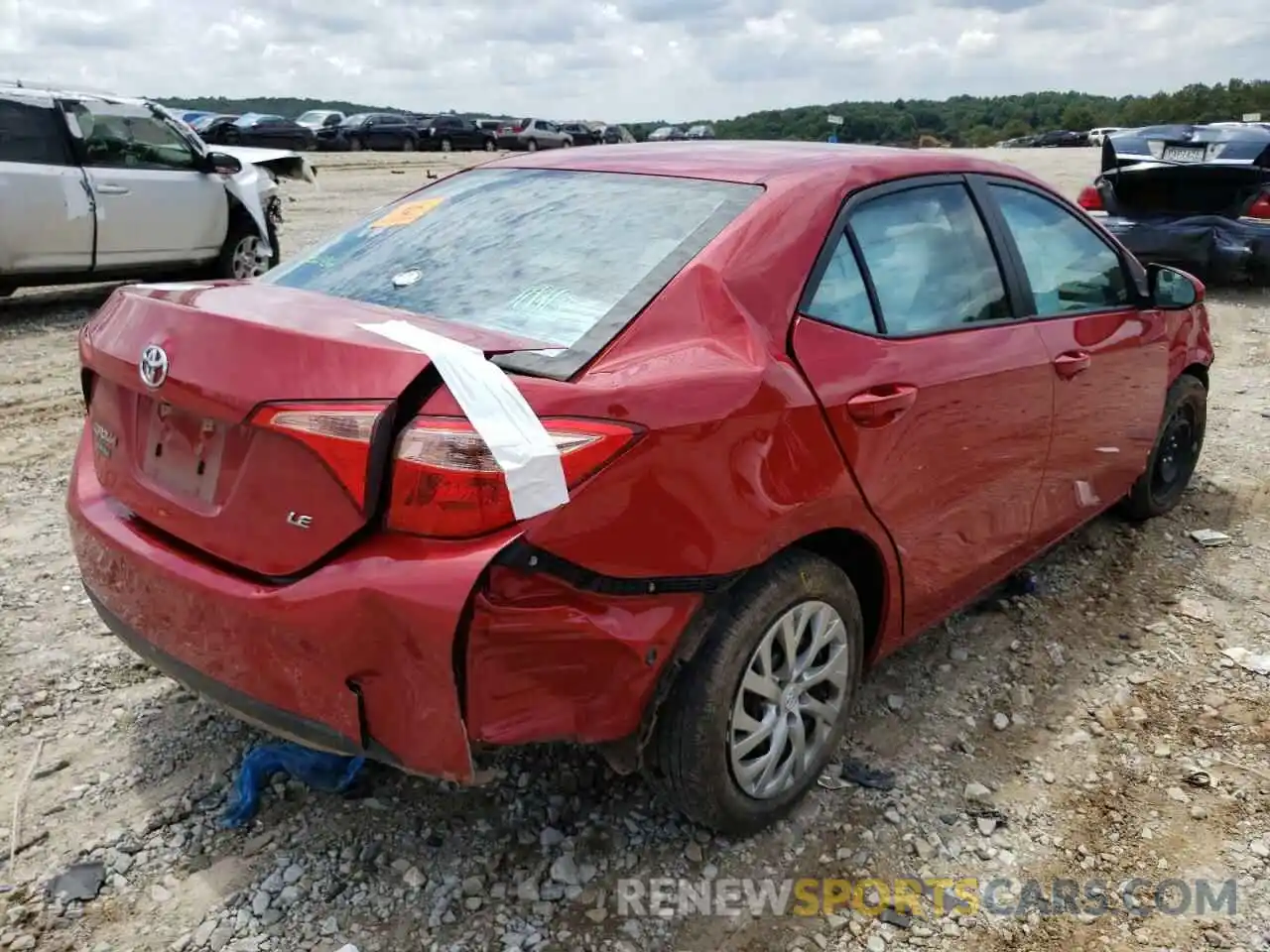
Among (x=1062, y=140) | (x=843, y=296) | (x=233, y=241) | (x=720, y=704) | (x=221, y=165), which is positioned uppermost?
(x=1062, y=140)

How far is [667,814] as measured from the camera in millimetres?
2707

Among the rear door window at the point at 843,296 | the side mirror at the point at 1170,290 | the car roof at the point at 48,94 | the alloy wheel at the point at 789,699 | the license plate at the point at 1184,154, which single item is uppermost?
the car roof at the point at 48,94

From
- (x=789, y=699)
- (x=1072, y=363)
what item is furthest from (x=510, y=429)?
(x=1072, y=363)

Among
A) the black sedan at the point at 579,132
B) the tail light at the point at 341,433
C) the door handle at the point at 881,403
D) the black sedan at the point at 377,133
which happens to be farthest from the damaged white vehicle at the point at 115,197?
the black sedan at the point at 579,132

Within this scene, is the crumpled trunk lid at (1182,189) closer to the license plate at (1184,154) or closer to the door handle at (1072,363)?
the license plate at (1184,154)

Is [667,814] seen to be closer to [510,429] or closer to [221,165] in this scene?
[510,429]

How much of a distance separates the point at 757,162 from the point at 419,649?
1.64 metres

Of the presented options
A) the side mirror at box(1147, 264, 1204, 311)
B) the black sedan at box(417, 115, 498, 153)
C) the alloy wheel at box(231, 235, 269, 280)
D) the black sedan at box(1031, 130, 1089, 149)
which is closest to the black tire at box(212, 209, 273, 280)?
the alloy wheel at box(231, 235, 269, 280)

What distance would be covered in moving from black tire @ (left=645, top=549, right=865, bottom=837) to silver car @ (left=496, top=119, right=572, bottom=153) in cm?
4016

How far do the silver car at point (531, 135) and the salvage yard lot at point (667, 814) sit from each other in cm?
3933

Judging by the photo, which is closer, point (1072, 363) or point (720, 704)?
point (720, 704)

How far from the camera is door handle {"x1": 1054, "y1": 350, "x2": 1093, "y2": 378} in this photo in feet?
10.9

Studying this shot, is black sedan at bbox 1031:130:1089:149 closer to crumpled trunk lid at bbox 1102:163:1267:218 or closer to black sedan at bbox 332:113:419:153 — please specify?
black sedan at bbox 332:113:419:153

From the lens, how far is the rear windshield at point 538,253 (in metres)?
2.33
